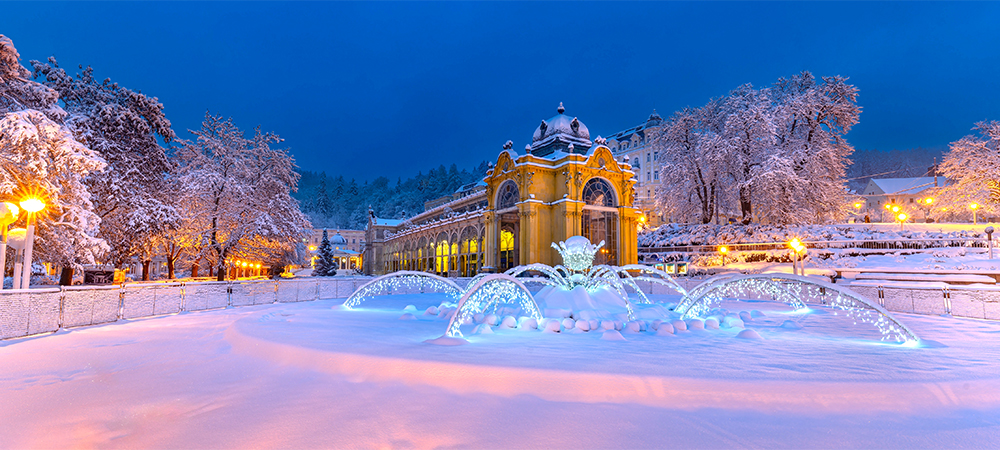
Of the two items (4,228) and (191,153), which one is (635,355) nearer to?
(4,228)

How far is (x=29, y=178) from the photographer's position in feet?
47.6

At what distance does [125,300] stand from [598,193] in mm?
27421

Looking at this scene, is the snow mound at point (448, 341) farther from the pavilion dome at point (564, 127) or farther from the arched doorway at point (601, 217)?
the pavilion dome at point (564, 127)

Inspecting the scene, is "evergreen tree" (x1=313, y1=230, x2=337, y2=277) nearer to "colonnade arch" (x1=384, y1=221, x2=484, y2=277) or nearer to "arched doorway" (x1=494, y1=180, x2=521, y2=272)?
"colonnade arch" (x1=384, y1=221, x2=484, y2=277)

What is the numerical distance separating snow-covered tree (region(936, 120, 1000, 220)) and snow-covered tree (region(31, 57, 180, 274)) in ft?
168

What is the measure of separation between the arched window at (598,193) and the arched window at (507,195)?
4.88 meters

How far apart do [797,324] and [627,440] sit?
34.3ft

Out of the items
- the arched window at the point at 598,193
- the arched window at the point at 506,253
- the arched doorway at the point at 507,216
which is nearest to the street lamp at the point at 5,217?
the arched doorway at the point at 507,216

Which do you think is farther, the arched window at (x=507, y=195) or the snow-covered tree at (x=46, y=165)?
the arched window at (x=507, y=195)

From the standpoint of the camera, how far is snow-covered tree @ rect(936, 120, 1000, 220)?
3262 cm

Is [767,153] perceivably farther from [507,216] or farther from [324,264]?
[324,264]

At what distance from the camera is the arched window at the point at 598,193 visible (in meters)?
33.1

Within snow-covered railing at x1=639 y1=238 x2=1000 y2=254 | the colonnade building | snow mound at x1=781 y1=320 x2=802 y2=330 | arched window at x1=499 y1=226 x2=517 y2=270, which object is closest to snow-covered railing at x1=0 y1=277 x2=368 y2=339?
arched window at x1=499 y1=226 x2=517 y2=270

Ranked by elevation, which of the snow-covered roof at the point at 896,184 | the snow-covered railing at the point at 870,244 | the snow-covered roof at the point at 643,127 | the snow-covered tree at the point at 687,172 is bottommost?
the snow-covered railing at the point at 870,244
